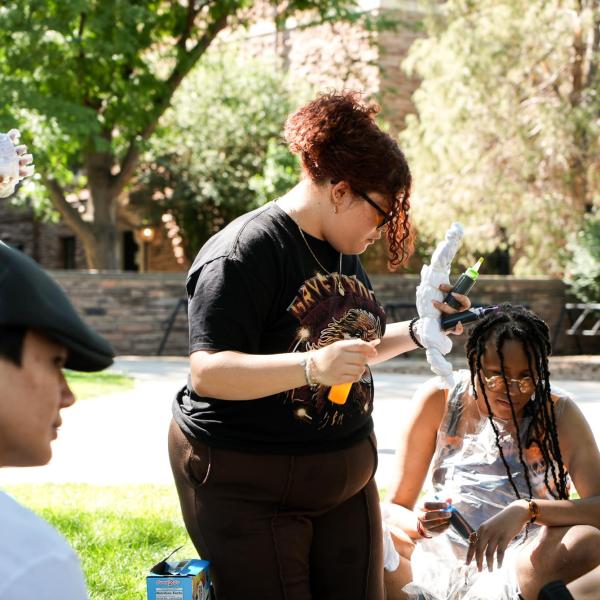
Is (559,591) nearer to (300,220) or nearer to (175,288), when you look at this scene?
(300,220)

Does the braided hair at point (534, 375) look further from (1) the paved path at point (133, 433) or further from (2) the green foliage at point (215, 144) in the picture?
(2) the green foliage at point (215, 144)

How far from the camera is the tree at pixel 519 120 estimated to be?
616 inches

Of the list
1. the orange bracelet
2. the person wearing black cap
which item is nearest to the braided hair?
the orange bracelet

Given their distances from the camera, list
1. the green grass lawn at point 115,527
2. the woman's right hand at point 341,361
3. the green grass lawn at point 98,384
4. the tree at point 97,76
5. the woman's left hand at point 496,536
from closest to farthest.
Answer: the woman's right hand at point 341,361 → the woman's left hand at point 496,536 → the green grass lawn at point 115,527 → the green grass lawn at point 98,384 → the tree at point 97,76

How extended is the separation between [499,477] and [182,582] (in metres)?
1.24

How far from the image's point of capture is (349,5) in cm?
1847

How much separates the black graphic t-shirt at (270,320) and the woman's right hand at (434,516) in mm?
534

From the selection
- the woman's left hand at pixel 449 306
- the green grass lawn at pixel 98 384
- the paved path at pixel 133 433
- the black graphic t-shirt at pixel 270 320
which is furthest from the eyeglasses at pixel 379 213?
the green grass lawn at pixel 98 384

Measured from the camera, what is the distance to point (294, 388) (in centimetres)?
238

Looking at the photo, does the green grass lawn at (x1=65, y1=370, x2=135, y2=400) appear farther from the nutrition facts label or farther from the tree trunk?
the nutrition facts label

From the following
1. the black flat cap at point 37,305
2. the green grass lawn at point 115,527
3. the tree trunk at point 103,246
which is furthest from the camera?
the tree trunk at point 103,246

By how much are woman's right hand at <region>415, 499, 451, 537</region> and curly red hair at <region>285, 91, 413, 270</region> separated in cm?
92

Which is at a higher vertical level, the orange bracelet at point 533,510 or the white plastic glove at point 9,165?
the white plastic glove at point 9,165

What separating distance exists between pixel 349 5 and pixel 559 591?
54.7 ft
